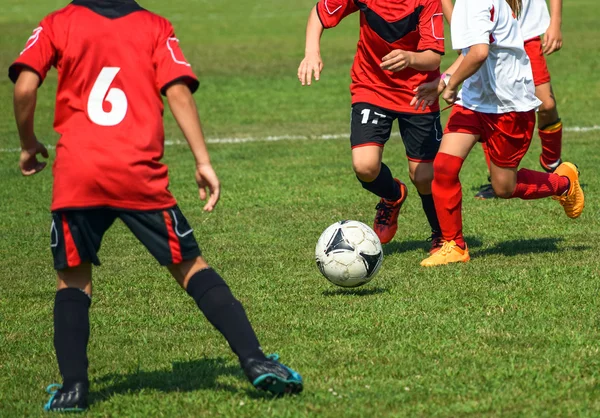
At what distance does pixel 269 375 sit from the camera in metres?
4.52

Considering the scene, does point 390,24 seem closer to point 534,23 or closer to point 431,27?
point 431,27

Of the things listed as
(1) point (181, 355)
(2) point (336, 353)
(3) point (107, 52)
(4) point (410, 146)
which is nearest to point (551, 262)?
(4) point (410, 146)

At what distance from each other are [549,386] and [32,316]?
328 centimetres

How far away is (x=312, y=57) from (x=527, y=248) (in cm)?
213

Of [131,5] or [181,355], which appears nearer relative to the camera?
[131,5]

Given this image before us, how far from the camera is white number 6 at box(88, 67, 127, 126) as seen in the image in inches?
180

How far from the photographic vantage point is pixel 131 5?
15.3 feet

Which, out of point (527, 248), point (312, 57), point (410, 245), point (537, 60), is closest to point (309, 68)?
point (312, 57)

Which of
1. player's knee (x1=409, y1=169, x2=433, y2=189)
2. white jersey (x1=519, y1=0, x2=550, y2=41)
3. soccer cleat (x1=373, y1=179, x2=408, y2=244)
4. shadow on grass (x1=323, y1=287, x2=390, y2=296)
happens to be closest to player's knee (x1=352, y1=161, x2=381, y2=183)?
player's knee (x1=409, y1=169, x2=433, y2=189)

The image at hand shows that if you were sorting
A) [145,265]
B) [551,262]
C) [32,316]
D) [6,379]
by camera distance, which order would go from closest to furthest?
1. [6,379]
2. [32,316]
3. [551,262]
4. [145,265]

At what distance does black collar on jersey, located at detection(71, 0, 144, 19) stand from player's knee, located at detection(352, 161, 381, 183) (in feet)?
11.2

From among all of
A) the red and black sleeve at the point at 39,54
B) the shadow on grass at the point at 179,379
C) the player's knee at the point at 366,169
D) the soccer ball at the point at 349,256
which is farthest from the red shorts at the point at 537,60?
the red and black sleeve at the point at 39,54

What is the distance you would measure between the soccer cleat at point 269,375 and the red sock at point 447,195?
124 inches

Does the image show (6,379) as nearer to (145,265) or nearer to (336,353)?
(336,353)
